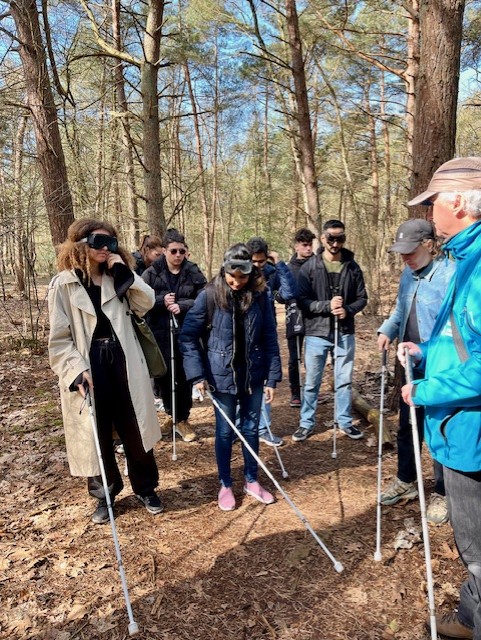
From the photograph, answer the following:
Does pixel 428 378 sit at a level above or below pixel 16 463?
above

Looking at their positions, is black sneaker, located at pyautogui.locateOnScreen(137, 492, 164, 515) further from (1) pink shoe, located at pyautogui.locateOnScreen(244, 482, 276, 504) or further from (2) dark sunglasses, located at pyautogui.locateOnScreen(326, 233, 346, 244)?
(2) dark sunglasses, located at pyautogui.locateOnScreen(326, 233, 346, 244)

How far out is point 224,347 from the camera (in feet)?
11.3

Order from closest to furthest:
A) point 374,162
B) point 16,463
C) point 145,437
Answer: point 145,437 → point 16,463 → point 374,162

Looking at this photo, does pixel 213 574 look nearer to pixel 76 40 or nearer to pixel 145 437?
pixel 145 437

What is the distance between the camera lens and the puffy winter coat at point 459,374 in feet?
5.59

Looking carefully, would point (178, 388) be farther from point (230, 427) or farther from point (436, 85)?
point (436, 85)

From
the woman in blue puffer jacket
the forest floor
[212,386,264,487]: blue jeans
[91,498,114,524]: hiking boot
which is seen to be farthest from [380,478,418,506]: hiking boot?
[91,498,114,524]: hiking boot

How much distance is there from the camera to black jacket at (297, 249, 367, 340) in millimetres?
4699

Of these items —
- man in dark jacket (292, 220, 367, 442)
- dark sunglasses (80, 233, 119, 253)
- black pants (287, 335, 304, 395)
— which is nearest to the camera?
dark sunglasses (80, 233, 119, 253)

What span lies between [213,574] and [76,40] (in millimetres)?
9135

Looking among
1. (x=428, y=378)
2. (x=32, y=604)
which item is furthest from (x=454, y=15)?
(x=32, y=604)

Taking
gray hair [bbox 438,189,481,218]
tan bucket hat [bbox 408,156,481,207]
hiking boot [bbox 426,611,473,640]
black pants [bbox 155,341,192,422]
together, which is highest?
tan bucket hat [bbox 408,156,481,207]

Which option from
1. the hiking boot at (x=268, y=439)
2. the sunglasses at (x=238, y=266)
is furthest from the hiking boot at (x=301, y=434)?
the sunglasses at (x=238, y=266)

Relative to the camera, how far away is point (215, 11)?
9.84 meters
